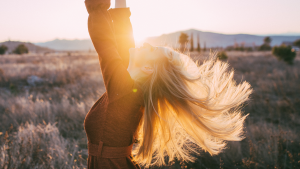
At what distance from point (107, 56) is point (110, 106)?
33 cm

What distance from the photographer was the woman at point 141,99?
42.1 inches

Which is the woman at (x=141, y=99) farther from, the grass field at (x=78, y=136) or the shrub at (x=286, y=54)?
the shrub at (x=286, y=54)

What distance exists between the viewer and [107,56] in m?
1.05

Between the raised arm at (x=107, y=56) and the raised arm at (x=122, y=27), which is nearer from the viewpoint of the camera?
the raised arm at (x=107, y=56)

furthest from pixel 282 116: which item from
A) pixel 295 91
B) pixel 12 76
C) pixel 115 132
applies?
pixel 12 76

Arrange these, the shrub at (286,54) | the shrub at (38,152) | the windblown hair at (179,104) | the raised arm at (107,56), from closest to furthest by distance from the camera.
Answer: the raised arm at (107,56) < the windblown hair at (179,104) < the shrub at (38,152) < the shrub at (286,54)

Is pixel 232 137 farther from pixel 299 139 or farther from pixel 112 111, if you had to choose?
pixel 299 139

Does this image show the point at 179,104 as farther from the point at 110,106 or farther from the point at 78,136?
the point at 78,136

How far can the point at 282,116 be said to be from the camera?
4762 mm

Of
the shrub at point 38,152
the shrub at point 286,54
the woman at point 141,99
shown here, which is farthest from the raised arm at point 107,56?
the shrub at point 286,54

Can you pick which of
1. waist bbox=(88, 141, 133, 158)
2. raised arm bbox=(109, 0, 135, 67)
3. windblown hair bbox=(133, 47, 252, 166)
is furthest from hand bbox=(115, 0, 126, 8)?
waist bbox=(88, 141, 133, 158)

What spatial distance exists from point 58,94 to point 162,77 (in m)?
6.36

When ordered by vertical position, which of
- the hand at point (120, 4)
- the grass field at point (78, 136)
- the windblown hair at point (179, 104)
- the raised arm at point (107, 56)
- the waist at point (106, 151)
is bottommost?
the grass field at point (78, 136)

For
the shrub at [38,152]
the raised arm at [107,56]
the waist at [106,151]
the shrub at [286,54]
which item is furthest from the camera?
the shrub at [286,54]
